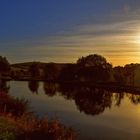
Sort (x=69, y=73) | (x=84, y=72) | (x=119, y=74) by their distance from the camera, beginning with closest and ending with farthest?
1. (x=119, y=74)
2. (x=84, y=72)
3. (x=69, y=73)

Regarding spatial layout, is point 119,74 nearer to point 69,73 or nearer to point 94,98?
point 69,73

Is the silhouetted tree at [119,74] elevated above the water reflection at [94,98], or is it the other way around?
the silhouetted tree at [119,74]

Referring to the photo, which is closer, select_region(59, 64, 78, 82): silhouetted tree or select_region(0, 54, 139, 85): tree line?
select_region(0, 54, 139, 85): tree line

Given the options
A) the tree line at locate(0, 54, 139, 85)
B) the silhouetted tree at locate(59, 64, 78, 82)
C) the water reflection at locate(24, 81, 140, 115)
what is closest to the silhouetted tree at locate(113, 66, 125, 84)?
the tree line at locate(0, 54, 139, 85)

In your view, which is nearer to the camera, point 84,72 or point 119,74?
point 119,74

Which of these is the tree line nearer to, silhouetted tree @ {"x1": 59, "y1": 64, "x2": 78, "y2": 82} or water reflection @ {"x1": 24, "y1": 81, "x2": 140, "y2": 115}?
silhouetted tree @ {"x1": 59, "y1": 64, "x2": 78, "y2": 82}

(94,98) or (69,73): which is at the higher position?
(69,73)

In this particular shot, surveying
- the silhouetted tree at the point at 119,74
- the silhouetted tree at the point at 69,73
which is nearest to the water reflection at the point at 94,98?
the silhouetted tree at the point at 119,74

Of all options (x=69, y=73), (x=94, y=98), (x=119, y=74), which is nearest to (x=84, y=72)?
(x=69, y=73)

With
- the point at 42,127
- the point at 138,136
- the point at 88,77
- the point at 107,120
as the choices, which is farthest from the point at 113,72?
the point at 42,127

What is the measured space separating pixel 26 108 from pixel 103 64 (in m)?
95.0

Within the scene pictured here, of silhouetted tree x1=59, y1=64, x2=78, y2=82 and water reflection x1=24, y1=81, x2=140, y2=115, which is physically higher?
silhouetted tree x1=59, y1=64, x2=78, y2=82

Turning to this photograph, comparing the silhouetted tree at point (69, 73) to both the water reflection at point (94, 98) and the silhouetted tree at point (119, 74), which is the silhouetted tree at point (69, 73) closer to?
the silhouetted tree at point (119, 74)

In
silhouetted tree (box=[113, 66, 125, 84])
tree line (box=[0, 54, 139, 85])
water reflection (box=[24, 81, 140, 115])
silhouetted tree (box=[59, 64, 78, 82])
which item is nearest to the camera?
water reflection (box=[24, 81, 140, 115])
